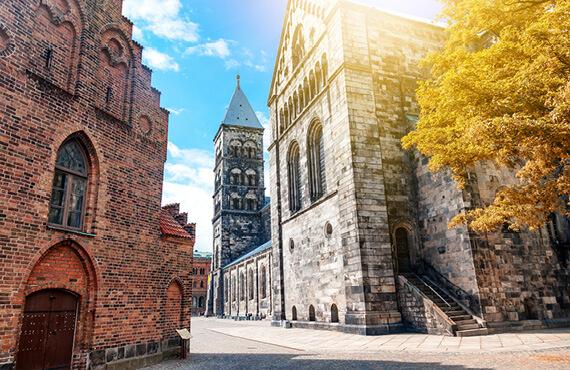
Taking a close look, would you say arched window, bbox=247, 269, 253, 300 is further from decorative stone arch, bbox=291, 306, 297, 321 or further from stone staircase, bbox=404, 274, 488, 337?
stone staircase, bbox=404, 274, 488, 337

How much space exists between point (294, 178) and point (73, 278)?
16174mm

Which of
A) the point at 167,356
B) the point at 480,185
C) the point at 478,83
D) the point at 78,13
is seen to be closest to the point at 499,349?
the point at 478,83

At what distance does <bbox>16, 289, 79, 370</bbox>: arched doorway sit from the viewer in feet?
24.2

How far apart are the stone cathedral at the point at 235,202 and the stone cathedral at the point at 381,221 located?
2747 cm

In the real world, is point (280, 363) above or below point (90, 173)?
below

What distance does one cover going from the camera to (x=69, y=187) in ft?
28.9

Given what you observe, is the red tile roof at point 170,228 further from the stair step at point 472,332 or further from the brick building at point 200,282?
the brick building at point 200,282

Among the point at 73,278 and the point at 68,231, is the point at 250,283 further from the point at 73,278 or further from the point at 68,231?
the point at 68,231

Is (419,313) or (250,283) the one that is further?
(250,283)

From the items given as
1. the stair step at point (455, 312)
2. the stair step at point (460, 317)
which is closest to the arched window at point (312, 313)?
the stair step at point (455, 312)

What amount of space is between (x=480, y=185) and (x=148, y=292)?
41.2 feet

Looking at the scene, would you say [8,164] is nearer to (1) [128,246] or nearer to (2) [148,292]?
(1) [128,246]

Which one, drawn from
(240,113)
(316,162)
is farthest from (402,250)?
(240,113)

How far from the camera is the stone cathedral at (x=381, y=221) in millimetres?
13844
